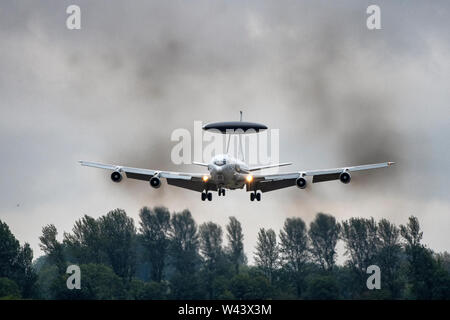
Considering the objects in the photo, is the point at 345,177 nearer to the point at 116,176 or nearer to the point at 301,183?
the point at 301,183

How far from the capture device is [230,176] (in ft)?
601

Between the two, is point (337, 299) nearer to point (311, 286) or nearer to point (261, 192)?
point (311, 286)

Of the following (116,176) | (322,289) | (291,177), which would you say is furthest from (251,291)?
(116,176)

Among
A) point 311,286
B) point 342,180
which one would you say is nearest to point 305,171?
point 342,180

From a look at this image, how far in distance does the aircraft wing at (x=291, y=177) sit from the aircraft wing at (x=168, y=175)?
735cm

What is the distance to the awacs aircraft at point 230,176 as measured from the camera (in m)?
183

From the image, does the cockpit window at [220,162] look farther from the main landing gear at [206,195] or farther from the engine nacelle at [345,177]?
the engine nacelle at [345,177]

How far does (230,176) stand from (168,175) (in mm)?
11482

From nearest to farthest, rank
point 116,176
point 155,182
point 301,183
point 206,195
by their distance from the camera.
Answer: point 116,176
point 301,183
point 155,182
point 206,195

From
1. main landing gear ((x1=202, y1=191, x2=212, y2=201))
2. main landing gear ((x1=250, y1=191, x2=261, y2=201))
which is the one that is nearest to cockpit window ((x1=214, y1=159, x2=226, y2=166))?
main landing gear ((x1=202, y1=191, x2=212, y2=201))
